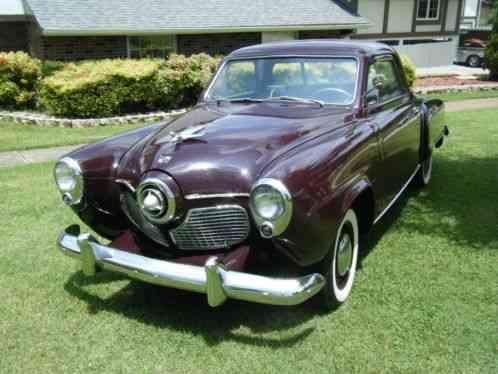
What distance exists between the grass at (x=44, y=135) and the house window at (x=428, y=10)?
66.0ft

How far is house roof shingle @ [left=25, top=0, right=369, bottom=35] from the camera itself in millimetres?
13312

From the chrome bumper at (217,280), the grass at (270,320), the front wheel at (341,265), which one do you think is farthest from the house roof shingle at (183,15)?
the front wheel at (341,265)

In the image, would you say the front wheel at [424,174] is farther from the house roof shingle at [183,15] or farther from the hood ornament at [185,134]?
the house roof shingle at [183,15]

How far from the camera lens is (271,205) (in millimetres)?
2801

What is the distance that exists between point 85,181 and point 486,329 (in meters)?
2.78

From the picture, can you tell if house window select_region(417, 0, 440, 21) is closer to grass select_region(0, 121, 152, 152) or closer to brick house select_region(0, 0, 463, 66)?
brick house select_region(0, 0, 463, 66)

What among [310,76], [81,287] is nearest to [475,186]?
[310,76]

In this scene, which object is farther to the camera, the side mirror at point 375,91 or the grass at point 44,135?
the grass at point 44,135

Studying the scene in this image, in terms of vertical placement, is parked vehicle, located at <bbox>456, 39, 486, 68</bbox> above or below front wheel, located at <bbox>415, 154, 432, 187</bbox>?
above

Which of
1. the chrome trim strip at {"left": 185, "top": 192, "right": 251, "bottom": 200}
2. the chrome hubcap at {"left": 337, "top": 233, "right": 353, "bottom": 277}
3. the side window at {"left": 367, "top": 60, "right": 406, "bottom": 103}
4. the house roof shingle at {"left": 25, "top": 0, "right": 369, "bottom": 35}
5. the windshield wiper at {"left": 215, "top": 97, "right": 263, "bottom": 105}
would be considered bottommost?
the chrome hubcap at {"left": 337, "top": 233, "right": 353, "bottom": 277}

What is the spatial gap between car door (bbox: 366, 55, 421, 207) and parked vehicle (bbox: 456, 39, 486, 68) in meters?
23.0

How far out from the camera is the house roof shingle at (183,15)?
43.7 ft

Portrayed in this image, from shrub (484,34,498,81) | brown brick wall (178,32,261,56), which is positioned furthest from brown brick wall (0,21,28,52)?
shrub (484,34,498,81)

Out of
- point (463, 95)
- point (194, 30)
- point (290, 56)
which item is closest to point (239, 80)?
point (290, 56)
